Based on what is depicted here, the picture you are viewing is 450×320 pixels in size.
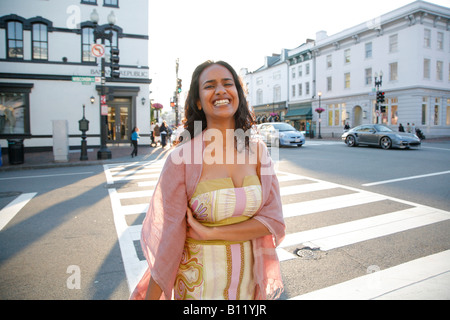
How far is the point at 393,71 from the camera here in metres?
32.4

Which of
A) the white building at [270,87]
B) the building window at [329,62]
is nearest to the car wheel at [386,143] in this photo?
the building window at [329,62]

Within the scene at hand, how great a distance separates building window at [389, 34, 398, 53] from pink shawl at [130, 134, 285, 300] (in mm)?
36872

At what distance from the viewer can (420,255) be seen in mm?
3818

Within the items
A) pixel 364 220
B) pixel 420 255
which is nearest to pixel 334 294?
pixel 420 255

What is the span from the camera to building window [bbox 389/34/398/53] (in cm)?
3184

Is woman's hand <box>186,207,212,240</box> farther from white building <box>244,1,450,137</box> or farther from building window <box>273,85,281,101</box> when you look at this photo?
building window <box>273,85,281,101</box>

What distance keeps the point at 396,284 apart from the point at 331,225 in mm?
1958

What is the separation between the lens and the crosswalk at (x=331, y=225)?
3.23 meters

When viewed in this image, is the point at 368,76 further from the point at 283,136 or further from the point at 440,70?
the point at 283,136

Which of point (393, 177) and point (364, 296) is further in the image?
point (393, 177)

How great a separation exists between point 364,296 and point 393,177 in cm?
705

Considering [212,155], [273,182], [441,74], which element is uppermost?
[441,74]

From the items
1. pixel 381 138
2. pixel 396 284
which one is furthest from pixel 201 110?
pixel 381 138

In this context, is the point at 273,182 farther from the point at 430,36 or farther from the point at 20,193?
the point at 430,36
